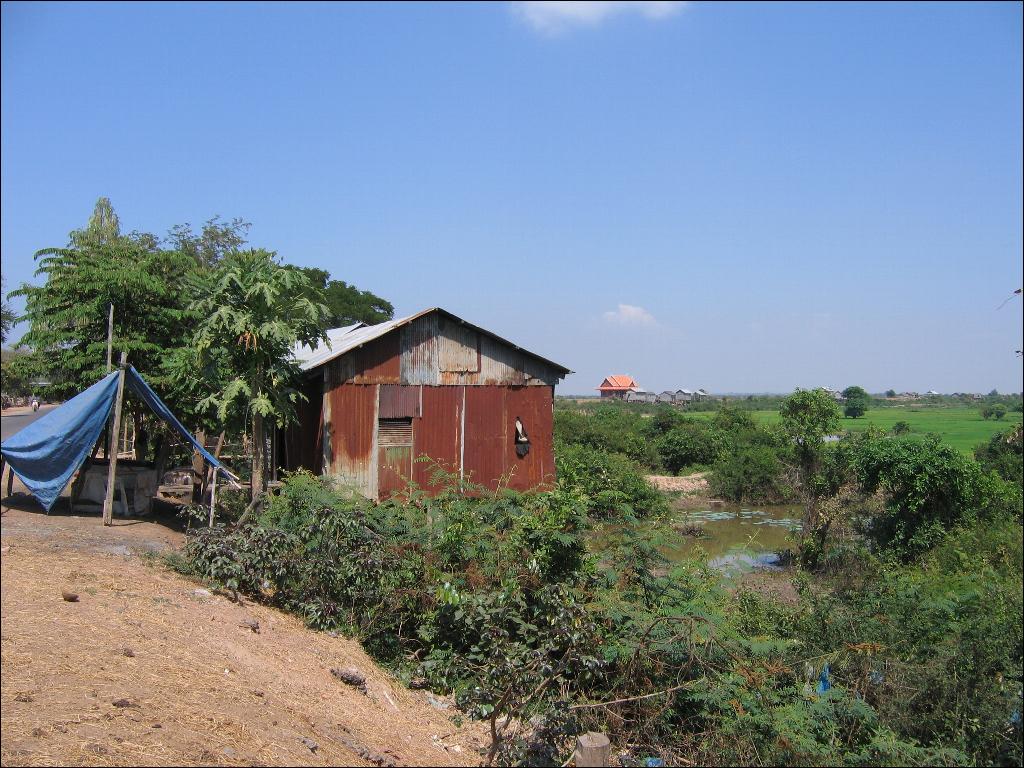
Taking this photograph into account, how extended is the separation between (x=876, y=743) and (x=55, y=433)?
1064cm

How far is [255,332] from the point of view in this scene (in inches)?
451

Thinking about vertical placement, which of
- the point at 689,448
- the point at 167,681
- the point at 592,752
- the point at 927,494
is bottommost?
the point at 167,681

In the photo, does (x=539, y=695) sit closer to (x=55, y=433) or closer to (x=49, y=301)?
(x=55, y=433)

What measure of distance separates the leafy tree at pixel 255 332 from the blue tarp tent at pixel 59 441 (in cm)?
124

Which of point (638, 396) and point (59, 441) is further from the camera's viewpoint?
point (638, 396)

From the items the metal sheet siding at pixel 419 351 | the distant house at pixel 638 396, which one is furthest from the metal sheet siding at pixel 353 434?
the distant house at pixel 638 396

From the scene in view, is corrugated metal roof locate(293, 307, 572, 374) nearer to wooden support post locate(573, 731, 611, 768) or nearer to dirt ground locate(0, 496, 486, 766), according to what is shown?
dirt ground locate(0, 496, 486, 766)

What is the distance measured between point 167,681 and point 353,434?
737 cm

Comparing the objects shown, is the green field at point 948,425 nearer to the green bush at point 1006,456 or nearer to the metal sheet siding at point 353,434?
the green bush at point 1006,456

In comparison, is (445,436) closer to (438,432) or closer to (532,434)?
(438,432)

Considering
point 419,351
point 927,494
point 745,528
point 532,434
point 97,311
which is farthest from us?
point 745,528

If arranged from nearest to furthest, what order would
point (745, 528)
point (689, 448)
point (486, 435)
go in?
1. point (486, 435)
2. point (745, 528)
3. point (689, 448)

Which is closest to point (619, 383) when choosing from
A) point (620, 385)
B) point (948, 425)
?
point (620, 385)

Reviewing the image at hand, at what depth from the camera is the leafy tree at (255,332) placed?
11.5m
